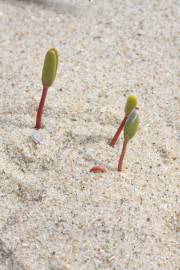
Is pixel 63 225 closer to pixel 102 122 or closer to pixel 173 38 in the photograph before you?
pixel 102 122

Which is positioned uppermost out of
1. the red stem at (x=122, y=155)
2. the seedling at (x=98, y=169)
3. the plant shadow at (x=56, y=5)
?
the plant shadow at (x=56, y=5)

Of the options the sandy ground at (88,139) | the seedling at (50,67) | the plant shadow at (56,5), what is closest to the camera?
the sandy ground at (88,139)

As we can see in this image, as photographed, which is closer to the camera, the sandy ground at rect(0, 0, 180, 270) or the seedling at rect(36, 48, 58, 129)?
the sandy ground at rect(0, 0, 180, 270)

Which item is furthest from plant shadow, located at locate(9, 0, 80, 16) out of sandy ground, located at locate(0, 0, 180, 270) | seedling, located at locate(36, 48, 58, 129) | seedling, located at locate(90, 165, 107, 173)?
seedling, located at locate(90, 165, 107, 173)

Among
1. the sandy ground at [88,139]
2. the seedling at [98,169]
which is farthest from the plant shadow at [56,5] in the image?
the seedling at [98,169]

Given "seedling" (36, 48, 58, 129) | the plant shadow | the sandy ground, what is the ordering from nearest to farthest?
the sandy ground, "seedling" (36, 48, 58, 129), the plant shadow

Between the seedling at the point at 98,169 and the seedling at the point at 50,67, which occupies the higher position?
the seedling at the point at 50,67

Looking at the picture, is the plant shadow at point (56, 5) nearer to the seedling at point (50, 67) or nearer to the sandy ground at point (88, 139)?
the sandy ground at point (88, 139)

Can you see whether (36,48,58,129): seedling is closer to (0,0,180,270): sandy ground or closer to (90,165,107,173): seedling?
(0,0,180,270): sandy ground

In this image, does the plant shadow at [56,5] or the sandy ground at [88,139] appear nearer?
the sandy ground at [88,139]
